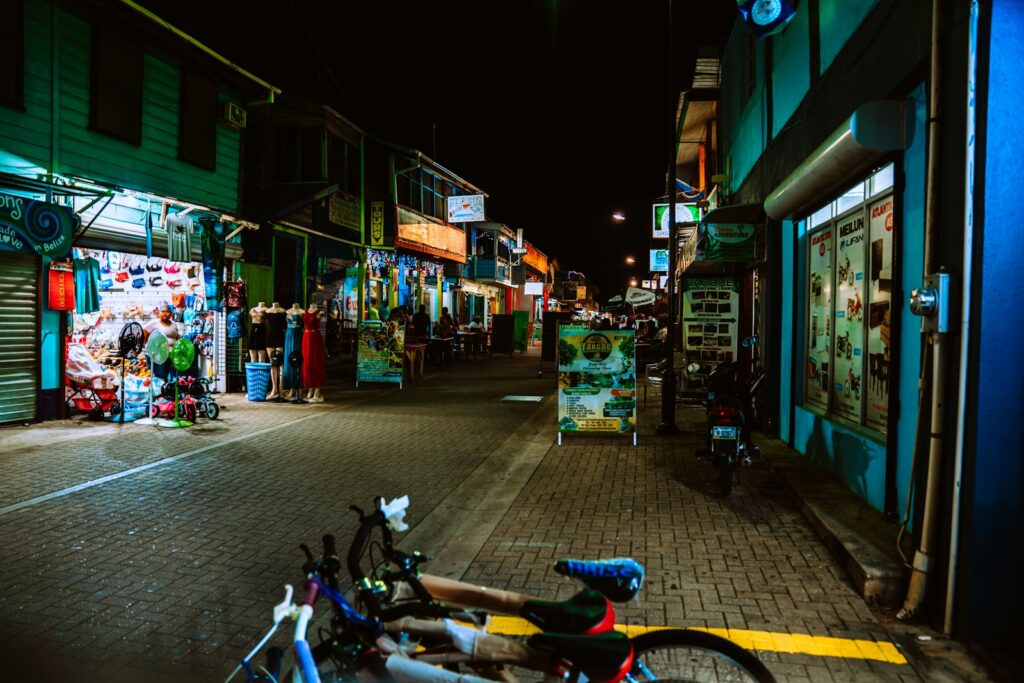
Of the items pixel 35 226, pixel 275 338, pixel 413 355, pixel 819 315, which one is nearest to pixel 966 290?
pixel 819 315

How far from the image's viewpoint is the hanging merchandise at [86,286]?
37.1 feet

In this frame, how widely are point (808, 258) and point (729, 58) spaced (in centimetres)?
722

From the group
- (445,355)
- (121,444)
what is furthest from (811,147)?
(445,355)

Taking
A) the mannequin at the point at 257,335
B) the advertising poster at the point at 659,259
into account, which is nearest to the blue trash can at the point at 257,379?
the mannequin at the point at 257,335

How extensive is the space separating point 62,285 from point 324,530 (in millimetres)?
8074

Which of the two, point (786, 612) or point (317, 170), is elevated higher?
point (317, 170)

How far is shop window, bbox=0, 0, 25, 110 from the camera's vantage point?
10102 millimetres

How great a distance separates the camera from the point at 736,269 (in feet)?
46.3

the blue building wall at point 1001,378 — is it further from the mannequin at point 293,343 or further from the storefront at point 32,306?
the mannequin at point 293,343

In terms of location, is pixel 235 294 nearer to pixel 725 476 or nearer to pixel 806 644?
pixel 725 476

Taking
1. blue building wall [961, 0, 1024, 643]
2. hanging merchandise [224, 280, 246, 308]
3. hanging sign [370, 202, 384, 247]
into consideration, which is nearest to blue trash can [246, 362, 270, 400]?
hanging merchandise [224, 280, 246, 308]

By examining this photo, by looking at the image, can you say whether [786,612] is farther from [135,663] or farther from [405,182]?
[405,182]

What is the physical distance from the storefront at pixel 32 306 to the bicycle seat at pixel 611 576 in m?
10.5

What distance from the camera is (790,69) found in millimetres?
9227
